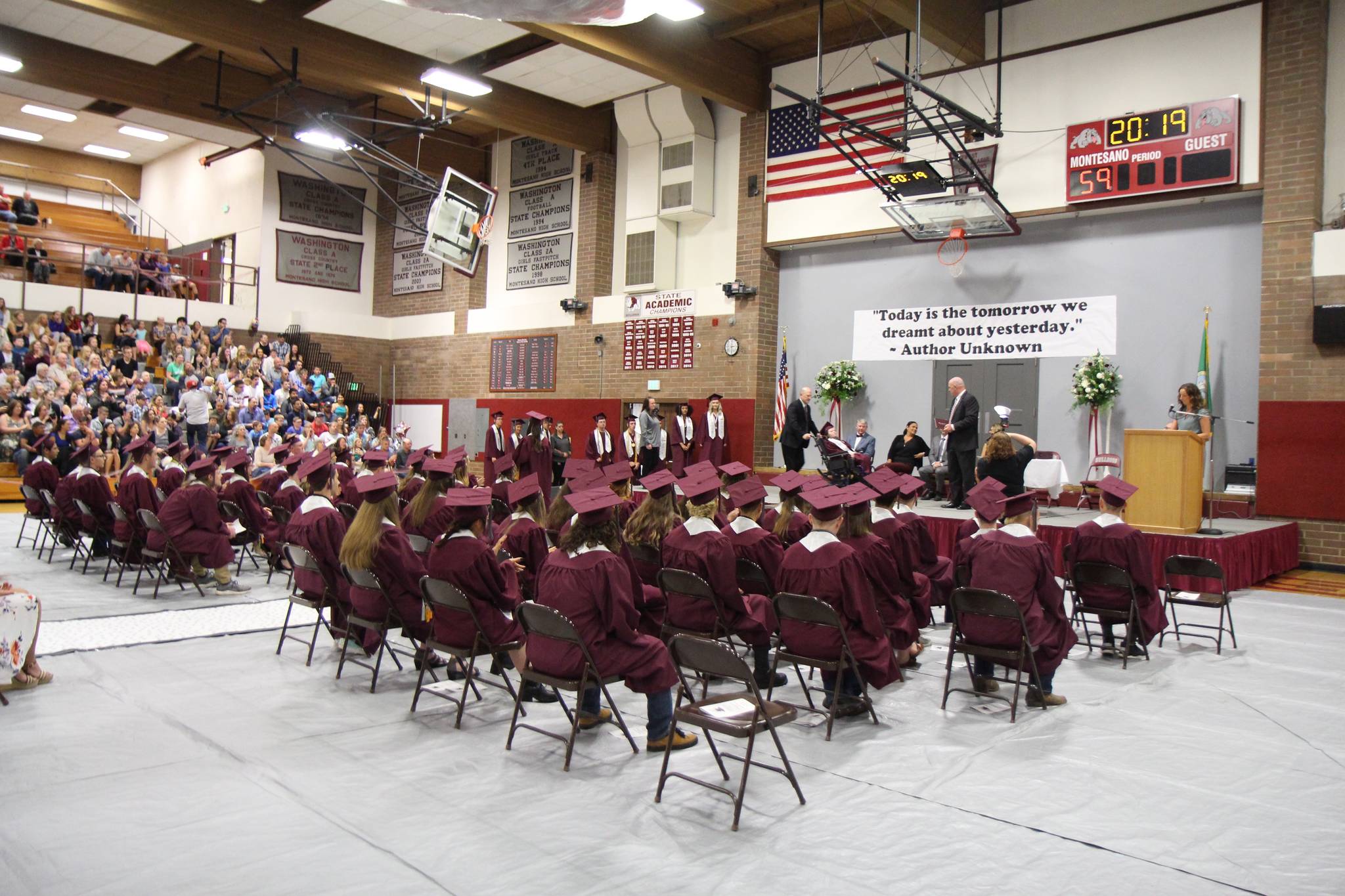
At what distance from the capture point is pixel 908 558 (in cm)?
590

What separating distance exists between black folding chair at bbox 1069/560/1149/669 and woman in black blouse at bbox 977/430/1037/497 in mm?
2316

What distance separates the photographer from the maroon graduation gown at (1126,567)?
238 inches

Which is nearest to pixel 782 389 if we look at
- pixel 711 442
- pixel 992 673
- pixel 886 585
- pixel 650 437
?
pixel 711 442

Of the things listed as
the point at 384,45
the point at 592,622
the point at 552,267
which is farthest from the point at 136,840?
the point at 552,267

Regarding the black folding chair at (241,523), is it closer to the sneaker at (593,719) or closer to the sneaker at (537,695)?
the sneaker at (537,695)

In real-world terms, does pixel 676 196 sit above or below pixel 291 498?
above

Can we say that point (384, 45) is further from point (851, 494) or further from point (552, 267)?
point (851, 494)

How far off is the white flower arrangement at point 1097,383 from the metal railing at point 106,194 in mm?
22226

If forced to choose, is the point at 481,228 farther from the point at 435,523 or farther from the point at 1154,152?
the point at 1154,152

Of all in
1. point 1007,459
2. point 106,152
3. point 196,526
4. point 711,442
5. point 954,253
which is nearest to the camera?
point 196,526

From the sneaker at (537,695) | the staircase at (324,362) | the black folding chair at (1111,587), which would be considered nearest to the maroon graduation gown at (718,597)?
the sneaker at (537,695)

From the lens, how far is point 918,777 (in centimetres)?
409

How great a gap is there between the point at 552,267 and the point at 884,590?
14.4m

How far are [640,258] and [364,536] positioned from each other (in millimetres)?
11990
